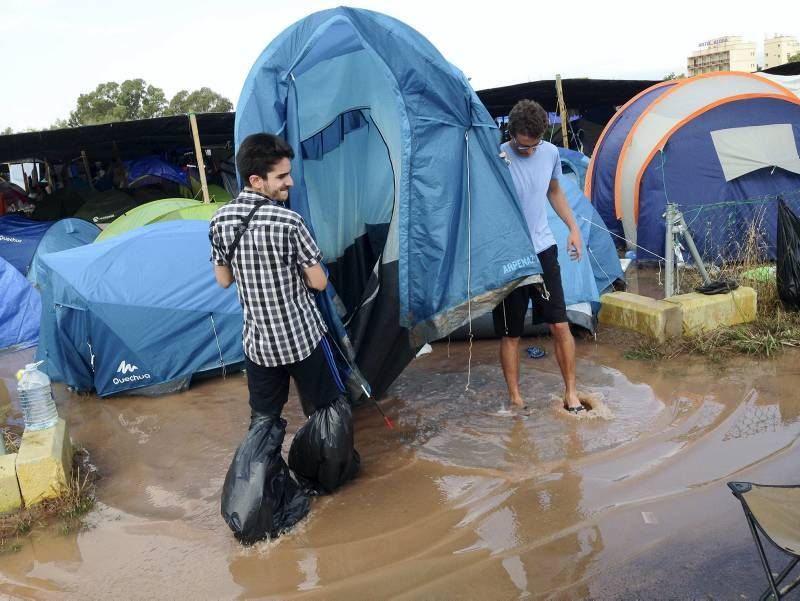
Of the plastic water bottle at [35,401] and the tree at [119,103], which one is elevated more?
the tree at [119,103]

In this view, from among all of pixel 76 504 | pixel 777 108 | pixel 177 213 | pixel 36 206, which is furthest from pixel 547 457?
pixel 36 206

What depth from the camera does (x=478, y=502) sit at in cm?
363

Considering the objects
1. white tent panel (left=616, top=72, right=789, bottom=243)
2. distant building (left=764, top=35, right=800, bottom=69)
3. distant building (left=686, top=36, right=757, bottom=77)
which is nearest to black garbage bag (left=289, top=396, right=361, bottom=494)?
white tent panel (left=616, top=72, right=789, bottom=243)

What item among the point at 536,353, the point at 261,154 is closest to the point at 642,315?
the point at 536,353

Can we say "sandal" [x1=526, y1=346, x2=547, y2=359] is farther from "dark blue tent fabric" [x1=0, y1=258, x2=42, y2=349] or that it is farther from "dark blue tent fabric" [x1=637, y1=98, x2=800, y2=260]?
"dark blue tent fabric" [x1=0, y1=258, x2=42, y2=349]

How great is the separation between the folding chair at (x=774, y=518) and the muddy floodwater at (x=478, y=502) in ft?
1.25

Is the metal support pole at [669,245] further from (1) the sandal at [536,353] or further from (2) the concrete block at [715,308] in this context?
(1) the sandal at [536,353]

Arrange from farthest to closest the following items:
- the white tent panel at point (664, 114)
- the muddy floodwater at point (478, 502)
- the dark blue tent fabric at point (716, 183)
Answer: the white tent panel at point (664, 114)
the dark blue tent fabric at point (716, 183)
the muddy floodwater at point (478, 502)

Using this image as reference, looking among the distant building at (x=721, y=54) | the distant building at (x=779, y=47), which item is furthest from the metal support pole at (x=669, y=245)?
the distant building at (x=779, y=47)

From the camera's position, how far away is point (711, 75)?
8898 mm

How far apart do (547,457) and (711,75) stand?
6.86 metres

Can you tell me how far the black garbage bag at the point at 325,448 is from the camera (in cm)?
368

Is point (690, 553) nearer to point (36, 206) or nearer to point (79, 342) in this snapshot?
point (79, 342)

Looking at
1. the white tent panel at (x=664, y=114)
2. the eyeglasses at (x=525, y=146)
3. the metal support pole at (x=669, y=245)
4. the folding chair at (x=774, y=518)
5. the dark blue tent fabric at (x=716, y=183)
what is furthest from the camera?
the white tent panel at (x=664, y=114)
